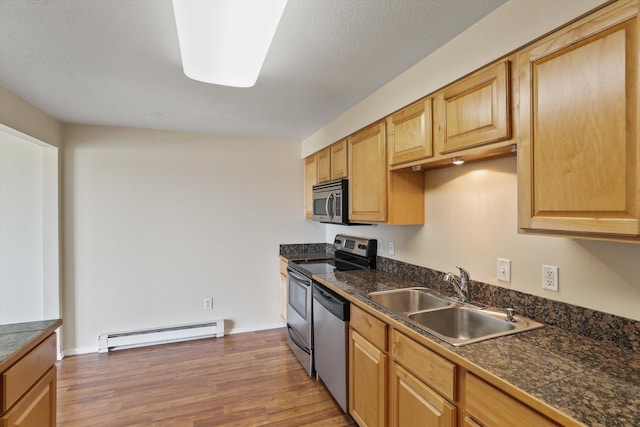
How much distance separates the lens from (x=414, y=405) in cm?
144

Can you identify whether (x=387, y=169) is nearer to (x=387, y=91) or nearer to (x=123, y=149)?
(x=387, y=91)

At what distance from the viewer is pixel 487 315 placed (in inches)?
63.1

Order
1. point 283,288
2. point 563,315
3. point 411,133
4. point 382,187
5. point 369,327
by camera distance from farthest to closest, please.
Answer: point 283,288 → point 382,187 → point 411,133 → point 369,327 → point 563,315

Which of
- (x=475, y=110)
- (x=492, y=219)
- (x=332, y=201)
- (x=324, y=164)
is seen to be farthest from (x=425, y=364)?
(x=324, y=164)

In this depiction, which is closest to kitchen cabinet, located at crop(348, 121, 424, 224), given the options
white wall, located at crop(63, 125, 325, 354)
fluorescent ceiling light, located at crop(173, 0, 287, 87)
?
fluorescent ceiling light, located at crop(173, 0, 287, 87)

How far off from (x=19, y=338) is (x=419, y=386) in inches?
67.6

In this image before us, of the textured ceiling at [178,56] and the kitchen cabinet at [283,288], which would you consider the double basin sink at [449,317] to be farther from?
the kitchen cabinet at [283,288]

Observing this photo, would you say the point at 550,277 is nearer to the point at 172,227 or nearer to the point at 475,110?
the point at 475,110

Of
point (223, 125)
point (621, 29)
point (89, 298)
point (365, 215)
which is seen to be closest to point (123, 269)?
point (89, 298)

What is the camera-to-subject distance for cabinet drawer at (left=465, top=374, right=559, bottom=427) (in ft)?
3.05

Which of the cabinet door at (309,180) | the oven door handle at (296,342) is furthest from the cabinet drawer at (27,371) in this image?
the cabinet door at (309,180)

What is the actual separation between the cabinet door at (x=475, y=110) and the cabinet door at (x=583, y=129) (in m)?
0.10

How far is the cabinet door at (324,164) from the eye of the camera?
10.5ft

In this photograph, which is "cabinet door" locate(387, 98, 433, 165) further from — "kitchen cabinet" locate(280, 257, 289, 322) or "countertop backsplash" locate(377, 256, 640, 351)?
"kitchen cabinet" locate(280, 257, 289, 322)
